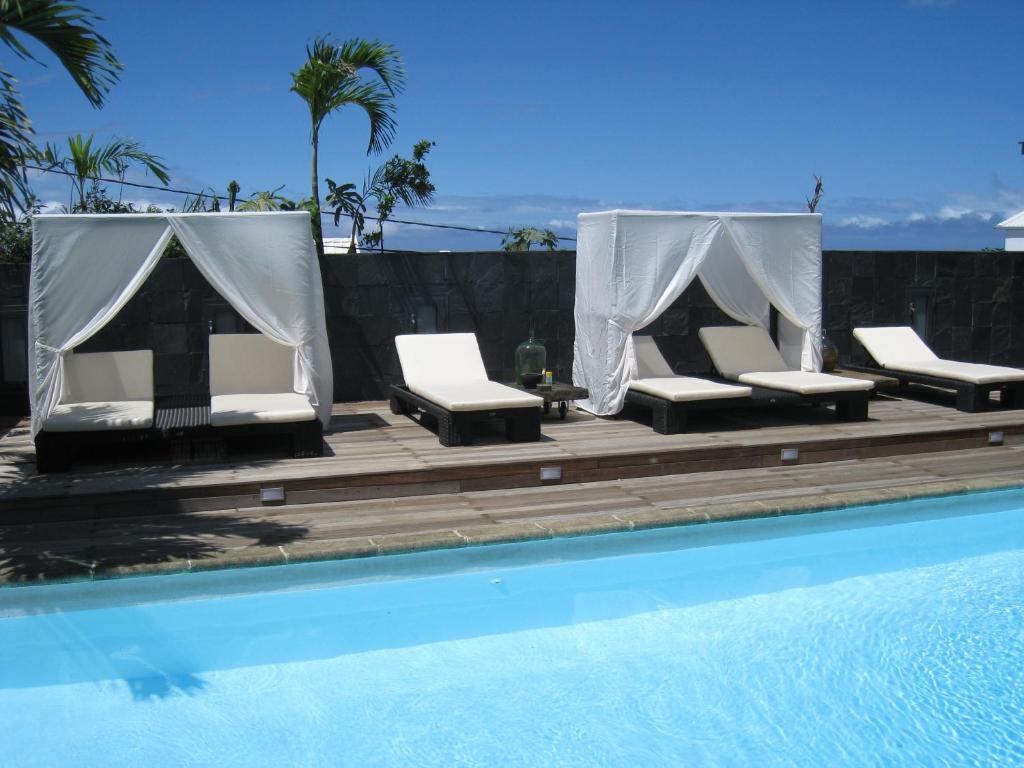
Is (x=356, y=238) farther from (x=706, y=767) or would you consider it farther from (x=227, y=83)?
(x=227, y=83)

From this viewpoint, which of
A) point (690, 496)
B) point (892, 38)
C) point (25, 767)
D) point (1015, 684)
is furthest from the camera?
point (892, 38)

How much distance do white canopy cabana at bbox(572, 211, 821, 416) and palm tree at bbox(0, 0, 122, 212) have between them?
3958 millimetres

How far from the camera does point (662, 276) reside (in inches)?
327

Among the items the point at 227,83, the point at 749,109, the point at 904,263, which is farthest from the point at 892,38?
the point at 904,263

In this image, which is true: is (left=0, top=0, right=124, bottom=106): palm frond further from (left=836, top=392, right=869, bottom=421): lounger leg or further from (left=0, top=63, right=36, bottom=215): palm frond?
(left=836, top=392, right=869, bottom=421): lounger leg

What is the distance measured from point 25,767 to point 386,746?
1341 millimetres

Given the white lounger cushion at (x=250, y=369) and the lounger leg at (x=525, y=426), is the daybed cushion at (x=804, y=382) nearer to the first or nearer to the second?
the lounger leg at (x=525, y=426)

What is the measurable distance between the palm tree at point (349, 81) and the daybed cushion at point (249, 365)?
2227 mm

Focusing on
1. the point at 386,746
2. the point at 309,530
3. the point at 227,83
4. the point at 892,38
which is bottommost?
the point at 386,746

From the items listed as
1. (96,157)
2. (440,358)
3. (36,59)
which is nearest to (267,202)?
(96,157)

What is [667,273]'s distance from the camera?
831 cm

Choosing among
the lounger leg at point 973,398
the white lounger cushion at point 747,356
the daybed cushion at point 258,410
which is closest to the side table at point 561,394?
the white lounger cushion at point 747,356

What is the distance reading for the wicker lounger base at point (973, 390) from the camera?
346 inches

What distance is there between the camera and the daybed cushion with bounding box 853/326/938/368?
9781mm
